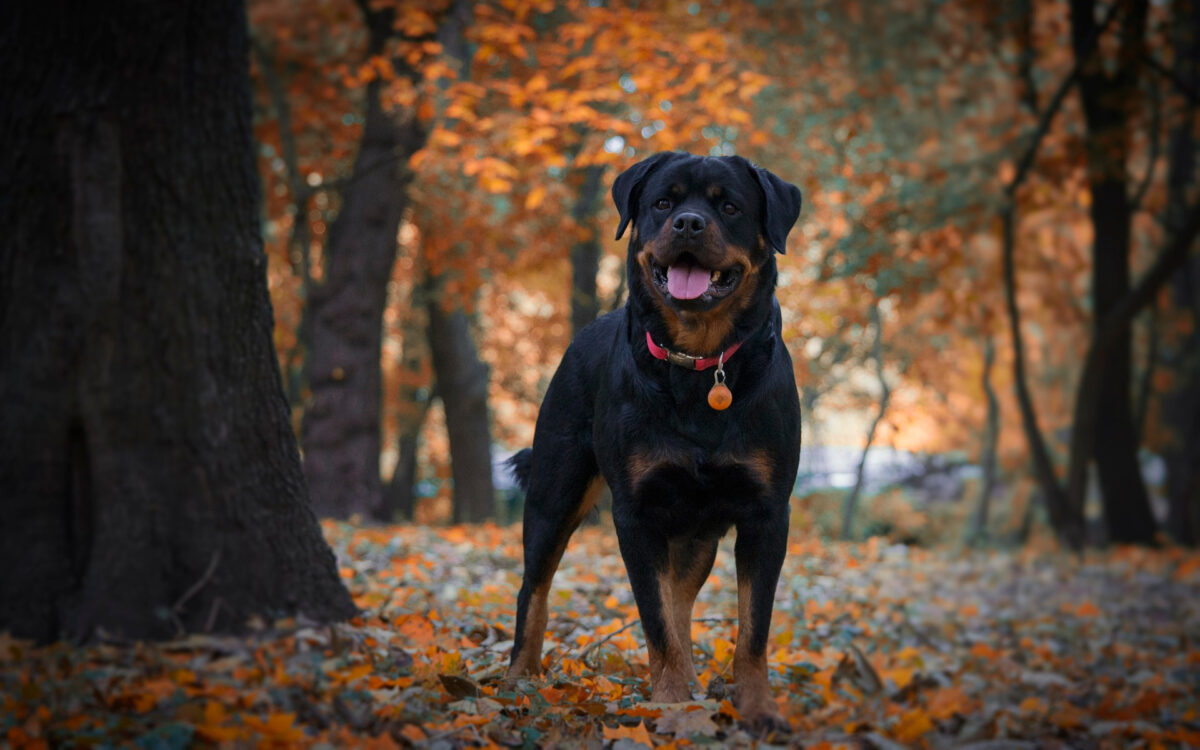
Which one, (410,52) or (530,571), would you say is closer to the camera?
(530,571)

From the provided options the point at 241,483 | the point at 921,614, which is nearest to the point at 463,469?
the point at 921,614

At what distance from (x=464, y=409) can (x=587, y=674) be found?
1119 cm

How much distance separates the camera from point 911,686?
543 cm

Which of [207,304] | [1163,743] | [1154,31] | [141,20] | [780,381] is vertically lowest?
[1163,743]

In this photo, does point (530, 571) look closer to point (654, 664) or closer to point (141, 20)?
point (654, 664)

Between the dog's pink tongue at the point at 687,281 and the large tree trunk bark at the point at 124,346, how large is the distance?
93.1 inches

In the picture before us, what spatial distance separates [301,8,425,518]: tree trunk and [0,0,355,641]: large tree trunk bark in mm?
6185

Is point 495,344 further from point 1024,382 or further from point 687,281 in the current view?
point 687,281

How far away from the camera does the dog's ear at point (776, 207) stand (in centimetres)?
395

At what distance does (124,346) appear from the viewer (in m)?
4.80

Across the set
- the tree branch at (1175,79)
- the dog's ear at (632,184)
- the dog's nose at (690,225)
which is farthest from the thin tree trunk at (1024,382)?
the dog's nose at (690,225)

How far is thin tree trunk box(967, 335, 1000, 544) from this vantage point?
19.2 meters

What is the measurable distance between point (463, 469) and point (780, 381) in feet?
39.9

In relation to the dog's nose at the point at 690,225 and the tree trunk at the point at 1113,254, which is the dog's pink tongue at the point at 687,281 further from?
the tree trunk at the point at 1113,254
